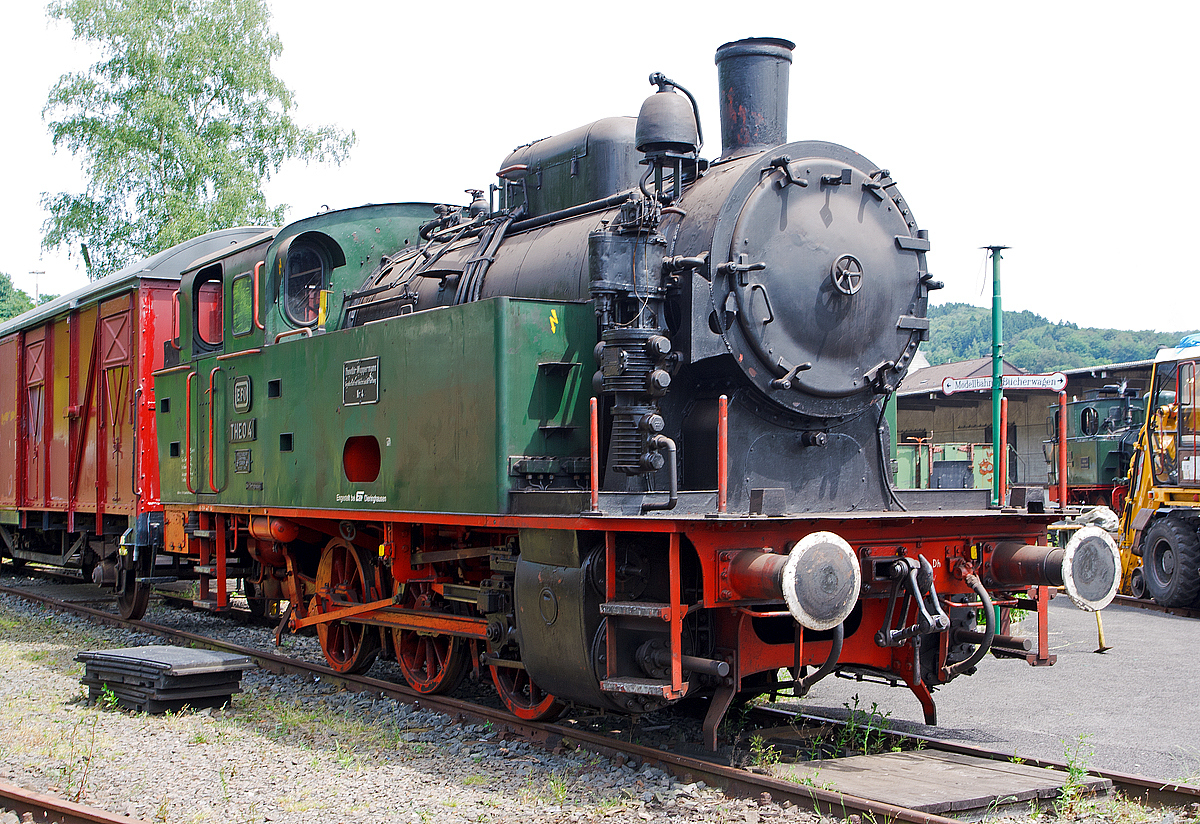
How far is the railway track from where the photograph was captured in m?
4.94

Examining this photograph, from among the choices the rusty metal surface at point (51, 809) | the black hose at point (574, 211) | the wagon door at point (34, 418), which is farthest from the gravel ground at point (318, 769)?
the wagon door at point (34, 418)

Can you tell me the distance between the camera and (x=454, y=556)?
693 cm

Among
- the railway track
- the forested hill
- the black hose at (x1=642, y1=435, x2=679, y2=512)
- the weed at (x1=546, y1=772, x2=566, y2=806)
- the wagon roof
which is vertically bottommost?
the weed at (x1=546, y1=772, x2=566, y2=806)

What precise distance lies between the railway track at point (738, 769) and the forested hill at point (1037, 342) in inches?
3346

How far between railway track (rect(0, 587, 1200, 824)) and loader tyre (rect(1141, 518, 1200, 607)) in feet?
27.9

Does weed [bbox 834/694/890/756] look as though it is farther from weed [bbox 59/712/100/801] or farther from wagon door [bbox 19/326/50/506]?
wagon door [bbox 19/326/50/506]

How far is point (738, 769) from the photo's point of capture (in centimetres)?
545

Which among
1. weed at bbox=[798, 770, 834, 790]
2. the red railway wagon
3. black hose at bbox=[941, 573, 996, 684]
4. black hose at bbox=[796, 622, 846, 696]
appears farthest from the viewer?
the red railway wagon

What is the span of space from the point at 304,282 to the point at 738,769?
524 centimetres

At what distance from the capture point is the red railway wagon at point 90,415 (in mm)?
11344

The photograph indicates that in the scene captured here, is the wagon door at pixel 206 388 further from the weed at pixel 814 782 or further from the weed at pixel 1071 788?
the weed at pixel 1071 788

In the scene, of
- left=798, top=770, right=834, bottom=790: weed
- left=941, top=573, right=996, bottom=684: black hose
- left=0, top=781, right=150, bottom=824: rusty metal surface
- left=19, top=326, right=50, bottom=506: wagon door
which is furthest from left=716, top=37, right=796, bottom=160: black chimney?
left=19, top=326, right=50, bottom=506: wagon door

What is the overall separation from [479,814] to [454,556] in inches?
81.7

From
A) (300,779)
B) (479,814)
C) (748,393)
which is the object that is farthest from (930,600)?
(300,779)
